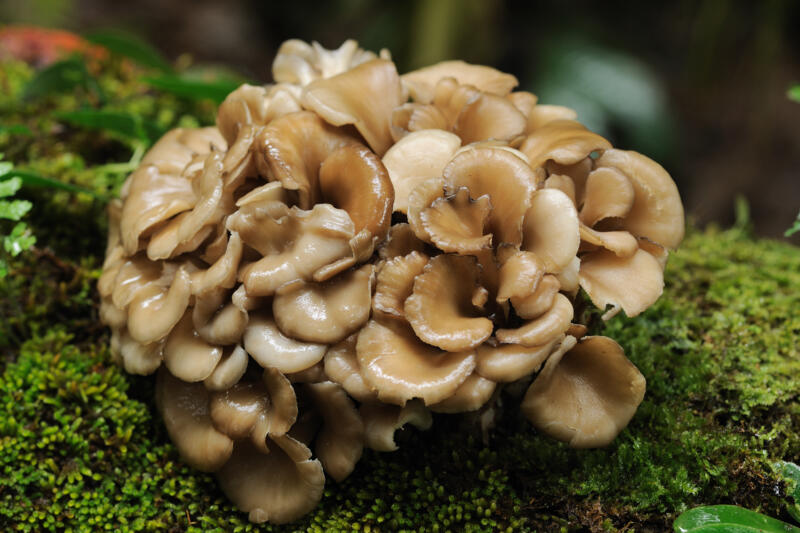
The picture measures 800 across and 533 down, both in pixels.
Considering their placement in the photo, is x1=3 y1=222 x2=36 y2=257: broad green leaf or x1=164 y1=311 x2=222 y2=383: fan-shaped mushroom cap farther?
x1=3 y1=222 x2=36 y2=257: broad green leaf

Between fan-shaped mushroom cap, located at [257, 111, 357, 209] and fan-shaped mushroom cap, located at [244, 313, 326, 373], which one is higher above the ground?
fan-shaped mushroom cap, located at [257, 111, 357, 209]

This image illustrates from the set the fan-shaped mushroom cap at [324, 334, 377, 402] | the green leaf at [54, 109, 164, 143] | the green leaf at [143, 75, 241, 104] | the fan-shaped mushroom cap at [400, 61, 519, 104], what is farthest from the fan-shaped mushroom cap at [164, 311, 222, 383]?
the green leaf at [143, 75, 241, 104]

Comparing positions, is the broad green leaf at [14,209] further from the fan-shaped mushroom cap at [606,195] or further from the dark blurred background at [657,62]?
the dark blurred background at [657,62]

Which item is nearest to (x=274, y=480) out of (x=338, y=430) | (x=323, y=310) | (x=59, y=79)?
(x=338, y=430)

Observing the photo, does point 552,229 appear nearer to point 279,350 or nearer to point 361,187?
point 361,187

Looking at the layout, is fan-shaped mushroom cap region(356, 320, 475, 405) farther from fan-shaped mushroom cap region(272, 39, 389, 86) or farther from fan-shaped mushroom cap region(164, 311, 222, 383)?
fan-shaped mushroom cap region(272, 39, 389, 86)

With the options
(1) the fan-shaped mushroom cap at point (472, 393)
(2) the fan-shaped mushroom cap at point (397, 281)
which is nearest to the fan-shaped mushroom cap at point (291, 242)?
(2) the fan-shaped mushroom cap at point (397, 281)

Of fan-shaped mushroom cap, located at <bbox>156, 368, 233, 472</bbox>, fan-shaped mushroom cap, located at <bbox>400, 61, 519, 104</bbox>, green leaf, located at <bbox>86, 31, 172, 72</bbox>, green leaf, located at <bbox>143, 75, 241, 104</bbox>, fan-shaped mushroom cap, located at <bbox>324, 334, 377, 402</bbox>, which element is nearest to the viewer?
fan-shaped mushroom cap, located at <bbox>324, 334, 377, 402</bbox>
